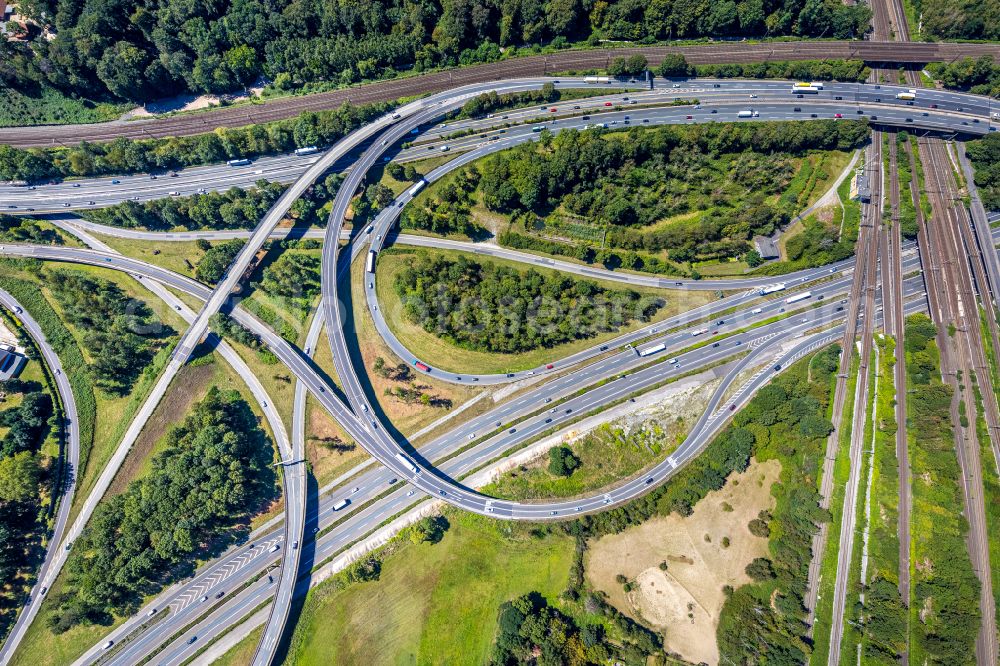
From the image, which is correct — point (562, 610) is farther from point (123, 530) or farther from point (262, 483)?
point (123, 530)

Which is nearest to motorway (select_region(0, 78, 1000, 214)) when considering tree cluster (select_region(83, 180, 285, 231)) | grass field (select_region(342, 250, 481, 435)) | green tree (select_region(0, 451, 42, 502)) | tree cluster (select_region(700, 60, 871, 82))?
tree cluster (select_region(700, 60, 871, 82))

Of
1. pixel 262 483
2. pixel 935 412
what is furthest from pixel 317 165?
pixel 935 412

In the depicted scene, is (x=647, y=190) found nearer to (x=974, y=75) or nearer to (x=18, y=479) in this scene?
(x=974, y=75)

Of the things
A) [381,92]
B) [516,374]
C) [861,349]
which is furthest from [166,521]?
[861,349]

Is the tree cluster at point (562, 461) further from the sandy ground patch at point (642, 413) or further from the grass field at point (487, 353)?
the grass field at point (487, 353)

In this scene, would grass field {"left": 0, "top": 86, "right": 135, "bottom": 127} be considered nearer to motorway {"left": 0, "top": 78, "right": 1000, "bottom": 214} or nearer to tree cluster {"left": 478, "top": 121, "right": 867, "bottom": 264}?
motorway {"left": 0, "top": 78, "right": 1000, "bottom": 214}

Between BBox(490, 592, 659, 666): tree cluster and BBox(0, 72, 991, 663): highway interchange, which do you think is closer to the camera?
BBox(490, 592, 659, 666): tree cluster
